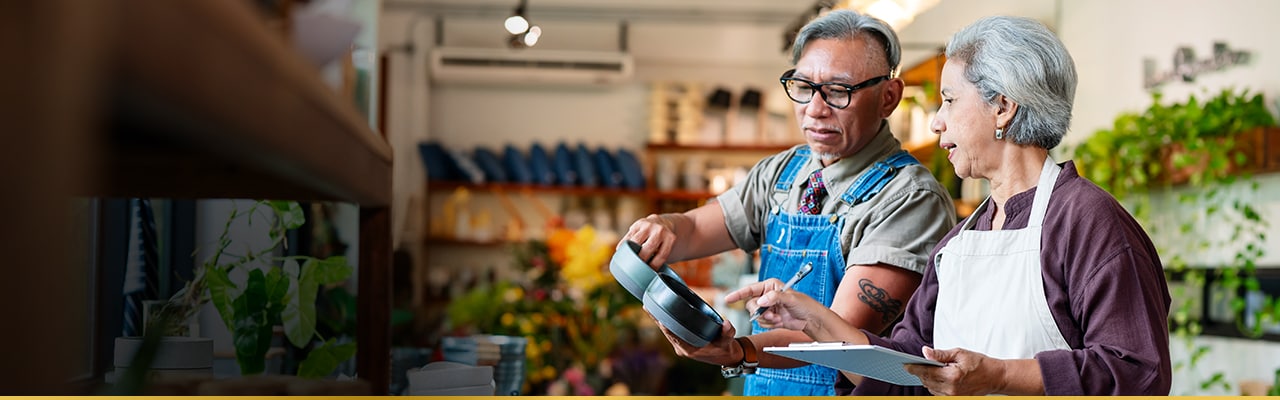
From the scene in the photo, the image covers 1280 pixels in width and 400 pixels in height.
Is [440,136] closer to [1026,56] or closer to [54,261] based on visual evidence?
[1026,56]

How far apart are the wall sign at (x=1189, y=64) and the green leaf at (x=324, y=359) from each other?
142 inches

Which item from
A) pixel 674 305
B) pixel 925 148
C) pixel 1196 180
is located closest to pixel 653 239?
pixel 674 305

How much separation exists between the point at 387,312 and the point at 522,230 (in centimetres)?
760

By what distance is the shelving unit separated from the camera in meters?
0.39

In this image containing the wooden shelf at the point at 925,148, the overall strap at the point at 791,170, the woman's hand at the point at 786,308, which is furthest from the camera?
the wooden shelf at the point at 925,148

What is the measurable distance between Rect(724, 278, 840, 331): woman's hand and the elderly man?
0.22 feet

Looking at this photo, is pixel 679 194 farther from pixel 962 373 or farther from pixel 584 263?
pixel 962 373

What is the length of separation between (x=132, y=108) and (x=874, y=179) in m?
1.48

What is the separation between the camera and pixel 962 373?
4.34 feet

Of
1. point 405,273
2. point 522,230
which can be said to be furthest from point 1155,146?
point 522,230

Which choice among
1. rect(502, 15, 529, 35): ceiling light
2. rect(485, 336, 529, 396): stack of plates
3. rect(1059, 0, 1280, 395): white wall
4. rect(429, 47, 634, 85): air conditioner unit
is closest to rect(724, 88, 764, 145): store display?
rect(429, 47, 634, 85): air conditioner unit

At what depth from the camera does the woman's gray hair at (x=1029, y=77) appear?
4.86ft

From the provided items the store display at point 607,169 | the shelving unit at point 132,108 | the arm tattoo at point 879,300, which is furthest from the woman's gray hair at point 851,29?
the store display at point 607,169

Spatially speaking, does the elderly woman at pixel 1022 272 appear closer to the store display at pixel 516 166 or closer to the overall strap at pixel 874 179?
the overall strap at pixel 874 179
